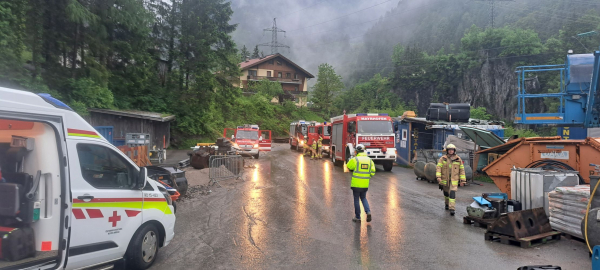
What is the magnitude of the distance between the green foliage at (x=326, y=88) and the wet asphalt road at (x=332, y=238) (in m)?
57.9

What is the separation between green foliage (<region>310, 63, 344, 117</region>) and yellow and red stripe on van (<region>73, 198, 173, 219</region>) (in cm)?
6446

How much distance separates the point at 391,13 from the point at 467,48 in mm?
122956

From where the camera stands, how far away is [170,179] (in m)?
10.8

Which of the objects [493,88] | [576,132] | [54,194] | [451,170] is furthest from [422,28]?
[54,194]

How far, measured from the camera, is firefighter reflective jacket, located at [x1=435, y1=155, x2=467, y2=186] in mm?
9703

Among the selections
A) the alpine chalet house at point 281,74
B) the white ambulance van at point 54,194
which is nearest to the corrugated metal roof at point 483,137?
the white ambulance van at point 54,194

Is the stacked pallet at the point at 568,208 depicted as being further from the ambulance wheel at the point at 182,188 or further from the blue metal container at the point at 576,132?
→ the ambulance wheel at the point at 182,188

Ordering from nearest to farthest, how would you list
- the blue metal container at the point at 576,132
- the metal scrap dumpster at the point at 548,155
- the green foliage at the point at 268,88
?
the metal scrap dumpster at the point at 548,155
the blue metal container at the point at 576,132
the green foliage at the point at 268,88

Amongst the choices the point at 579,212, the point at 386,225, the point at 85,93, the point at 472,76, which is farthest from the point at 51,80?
the point at 472,76

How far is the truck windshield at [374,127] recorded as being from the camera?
20.2 m

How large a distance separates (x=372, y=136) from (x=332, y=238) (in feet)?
42.6

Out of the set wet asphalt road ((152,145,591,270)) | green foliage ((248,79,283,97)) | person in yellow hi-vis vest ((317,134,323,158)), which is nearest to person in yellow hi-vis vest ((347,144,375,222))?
wet asphalt road ((152,145,591,270))

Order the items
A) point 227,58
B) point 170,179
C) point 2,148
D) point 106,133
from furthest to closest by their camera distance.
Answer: point 227,58, point 106,133, point 170,179, point 2,148

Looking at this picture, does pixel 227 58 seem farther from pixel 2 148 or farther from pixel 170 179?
pixel 2 148
